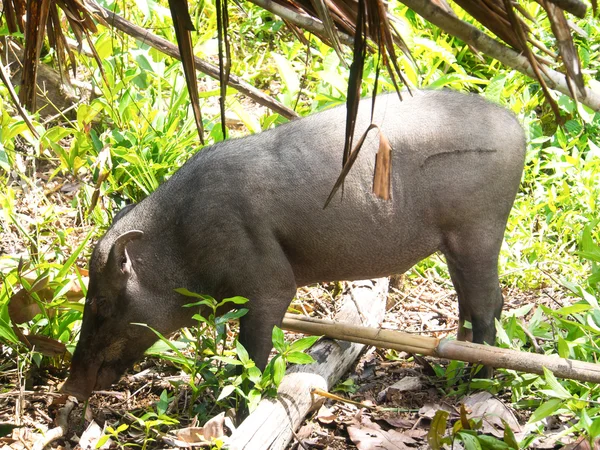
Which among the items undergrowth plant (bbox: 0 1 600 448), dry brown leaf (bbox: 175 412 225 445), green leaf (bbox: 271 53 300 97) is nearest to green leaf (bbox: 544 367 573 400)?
undergrowth plant (bbox: 0 1 600 448)

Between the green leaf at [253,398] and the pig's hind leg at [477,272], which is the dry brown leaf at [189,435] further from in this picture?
the pig's hind leg at [477,272]

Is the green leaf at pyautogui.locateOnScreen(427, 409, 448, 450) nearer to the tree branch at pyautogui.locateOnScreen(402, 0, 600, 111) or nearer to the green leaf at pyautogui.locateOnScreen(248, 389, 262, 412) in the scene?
the green leaf at pyautogui.locateOnScreen(248, 389, 262, 412)

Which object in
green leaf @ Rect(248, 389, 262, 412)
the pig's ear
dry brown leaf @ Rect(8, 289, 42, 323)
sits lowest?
green leaf @ Rect(248, 389, 262, 412)

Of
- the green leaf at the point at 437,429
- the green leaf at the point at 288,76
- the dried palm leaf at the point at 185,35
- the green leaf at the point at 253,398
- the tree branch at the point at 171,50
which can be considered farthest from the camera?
the green leaf at the point at 288,76

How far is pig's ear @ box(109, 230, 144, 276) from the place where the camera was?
3.81 meters

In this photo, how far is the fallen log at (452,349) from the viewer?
3.53 m

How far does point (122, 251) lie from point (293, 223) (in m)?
0.83

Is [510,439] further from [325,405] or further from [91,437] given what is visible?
[91,437]

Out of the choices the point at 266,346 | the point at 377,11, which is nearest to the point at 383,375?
the point at 266,346

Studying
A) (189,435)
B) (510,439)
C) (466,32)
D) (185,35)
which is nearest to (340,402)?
(189,435)

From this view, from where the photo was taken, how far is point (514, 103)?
621 cm

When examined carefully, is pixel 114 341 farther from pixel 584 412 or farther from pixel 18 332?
pixel 584 412

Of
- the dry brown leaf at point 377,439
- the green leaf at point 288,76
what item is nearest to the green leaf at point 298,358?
the dry brown leaf at point 377,439

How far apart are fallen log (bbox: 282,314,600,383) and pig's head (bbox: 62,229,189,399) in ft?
2.34
